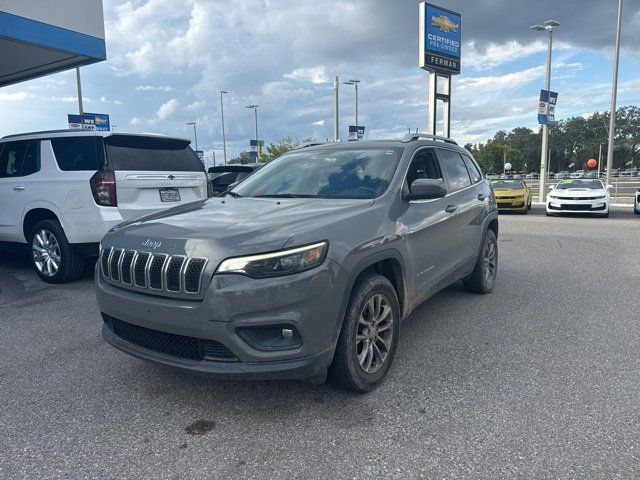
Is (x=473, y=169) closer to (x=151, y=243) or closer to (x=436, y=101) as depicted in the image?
(x=151, y=243)

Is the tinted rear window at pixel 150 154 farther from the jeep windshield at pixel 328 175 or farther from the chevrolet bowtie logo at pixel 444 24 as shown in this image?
the chevrolet bowtie logo at pixel 444 24

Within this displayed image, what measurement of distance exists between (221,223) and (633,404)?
9.30 feet

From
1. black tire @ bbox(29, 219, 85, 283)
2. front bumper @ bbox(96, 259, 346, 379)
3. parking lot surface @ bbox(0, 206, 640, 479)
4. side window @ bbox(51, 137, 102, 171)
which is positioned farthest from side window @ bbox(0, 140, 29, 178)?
front bumper @ bbox(96, 259, 346, 379)

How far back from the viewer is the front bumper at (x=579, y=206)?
1534 centimetres

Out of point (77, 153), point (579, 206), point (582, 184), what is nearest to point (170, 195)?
point (77, 153)

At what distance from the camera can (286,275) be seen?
267cm

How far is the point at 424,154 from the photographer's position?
4.41 metres

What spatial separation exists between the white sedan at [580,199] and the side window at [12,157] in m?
15.2

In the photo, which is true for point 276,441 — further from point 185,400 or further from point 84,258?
point 84,258

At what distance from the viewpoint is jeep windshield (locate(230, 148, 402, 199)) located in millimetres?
3779

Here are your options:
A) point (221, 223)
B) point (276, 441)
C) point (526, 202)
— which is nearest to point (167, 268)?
point (221, 223)

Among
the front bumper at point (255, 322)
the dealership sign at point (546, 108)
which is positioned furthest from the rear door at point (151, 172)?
the dealership sign at point (546, 108)

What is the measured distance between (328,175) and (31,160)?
4.52 metres

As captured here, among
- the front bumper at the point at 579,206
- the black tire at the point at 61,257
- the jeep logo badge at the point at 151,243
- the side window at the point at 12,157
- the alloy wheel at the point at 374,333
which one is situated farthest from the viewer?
the front bumper at the point at 579,206
